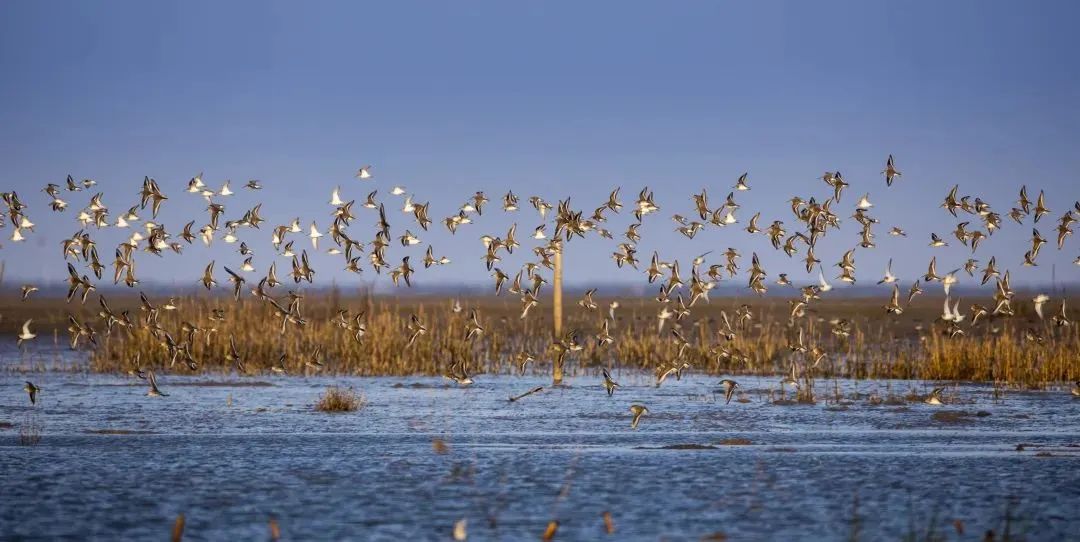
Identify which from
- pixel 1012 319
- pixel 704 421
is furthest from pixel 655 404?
pixel 1012 319

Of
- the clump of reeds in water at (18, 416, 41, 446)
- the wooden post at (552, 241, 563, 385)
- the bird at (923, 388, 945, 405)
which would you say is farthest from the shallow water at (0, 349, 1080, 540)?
the wooden post at (552, 241, 563, 385)

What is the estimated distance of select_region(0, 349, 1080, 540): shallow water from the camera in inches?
508

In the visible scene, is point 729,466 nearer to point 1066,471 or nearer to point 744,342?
point 1066,471

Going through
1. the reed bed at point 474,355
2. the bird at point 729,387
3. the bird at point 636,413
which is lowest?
the bird at point 636,413

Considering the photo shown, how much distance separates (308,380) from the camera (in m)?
31.4

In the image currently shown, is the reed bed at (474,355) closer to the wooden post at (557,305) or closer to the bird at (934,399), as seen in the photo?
the wooden post at (557,305)

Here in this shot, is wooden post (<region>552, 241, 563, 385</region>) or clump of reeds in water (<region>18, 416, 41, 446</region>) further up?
wooden post (<region>552, 241, 563, 385</region>)

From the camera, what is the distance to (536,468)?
16.5 m

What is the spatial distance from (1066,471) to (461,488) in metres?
7.28

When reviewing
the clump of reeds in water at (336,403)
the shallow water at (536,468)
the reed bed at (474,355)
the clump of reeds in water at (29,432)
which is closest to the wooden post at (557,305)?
the reed bed at (474,355)

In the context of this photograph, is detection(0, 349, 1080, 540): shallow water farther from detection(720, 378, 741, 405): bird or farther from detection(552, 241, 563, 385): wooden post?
detection(552, 241, 563, 385): wooden post

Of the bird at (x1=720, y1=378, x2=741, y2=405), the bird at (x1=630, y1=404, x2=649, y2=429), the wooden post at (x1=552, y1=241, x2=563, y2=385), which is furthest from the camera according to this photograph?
the wooden post at (x1=552, y1=241, x2=563, y2=385)

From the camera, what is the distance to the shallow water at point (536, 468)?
12914 mm

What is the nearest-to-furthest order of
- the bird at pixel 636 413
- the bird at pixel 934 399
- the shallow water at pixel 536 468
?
the shallow water at pixel 536 468, the bird at pixel 636 413, the bird at pixel 934 399
